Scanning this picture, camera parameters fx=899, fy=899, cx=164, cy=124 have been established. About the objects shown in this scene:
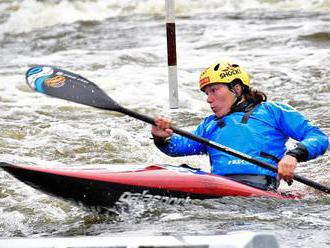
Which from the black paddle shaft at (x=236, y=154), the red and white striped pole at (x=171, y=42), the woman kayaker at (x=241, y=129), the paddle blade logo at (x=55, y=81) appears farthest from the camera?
the red and white striped pole at (x=171, y=42)

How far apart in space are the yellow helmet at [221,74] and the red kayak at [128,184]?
0.65 m

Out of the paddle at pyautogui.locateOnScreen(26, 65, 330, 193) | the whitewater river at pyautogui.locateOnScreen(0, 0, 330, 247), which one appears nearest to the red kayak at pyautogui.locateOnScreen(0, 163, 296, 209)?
the whitewater river at pyautogui.locateOnScreen(0, 0, 330, 247)

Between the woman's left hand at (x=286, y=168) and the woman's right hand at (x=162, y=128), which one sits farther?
the woman's right hand at (x=162, y=128)

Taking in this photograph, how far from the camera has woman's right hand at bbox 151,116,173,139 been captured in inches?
217

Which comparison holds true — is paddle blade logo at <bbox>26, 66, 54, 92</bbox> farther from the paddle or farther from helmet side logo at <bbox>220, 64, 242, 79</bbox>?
helmet side logo at <bbox>220, 64, 242, 79</bbox>

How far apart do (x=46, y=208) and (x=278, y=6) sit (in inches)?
537

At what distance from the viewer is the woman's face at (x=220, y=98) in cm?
589

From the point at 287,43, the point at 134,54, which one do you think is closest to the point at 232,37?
the point at 287,43

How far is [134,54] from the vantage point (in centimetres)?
1367

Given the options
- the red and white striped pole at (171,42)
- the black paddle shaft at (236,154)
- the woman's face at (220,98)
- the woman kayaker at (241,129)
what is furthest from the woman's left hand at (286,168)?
the red and white striped pole at (171,42)

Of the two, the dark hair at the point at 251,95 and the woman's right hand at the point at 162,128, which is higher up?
the dark hair at the point at 251,95

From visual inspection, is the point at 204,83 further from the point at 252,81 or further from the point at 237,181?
the point at 252,81

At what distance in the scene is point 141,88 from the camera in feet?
36.4

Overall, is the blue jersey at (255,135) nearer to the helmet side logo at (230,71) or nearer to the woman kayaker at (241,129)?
the woman kayaker at (241,129)
